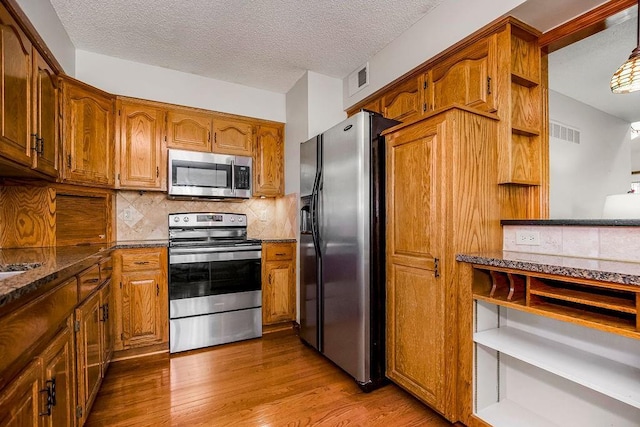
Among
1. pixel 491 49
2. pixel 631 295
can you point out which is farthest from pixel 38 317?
pixel 491 49

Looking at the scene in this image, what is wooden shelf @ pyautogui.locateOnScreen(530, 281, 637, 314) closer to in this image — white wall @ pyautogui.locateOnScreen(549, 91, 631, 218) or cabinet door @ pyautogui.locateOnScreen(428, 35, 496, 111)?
white wall @ pyautogui.locateOnScreen(549, 91, 631, 218)

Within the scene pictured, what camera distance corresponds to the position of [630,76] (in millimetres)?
1426

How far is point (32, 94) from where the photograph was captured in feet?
5.86

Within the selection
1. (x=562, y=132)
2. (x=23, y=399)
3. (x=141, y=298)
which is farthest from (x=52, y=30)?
(x=562, y=132)

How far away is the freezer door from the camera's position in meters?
2.08

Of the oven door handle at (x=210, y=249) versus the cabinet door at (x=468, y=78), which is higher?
the cabinet door at (x=468, y=78)

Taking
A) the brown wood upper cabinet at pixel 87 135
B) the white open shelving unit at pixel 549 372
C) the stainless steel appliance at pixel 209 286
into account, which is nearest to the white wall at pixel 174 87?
the brown wood upper cabinet at pixel 87 135

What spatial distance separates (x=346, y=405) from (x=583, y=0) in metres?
2.61

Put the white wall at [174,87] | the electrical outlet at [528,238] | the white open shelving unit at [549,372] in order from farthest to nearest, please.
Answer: the white wall at [174,87]
the electrical outlet at [528,238]
the white open shelving unit at [549,372]

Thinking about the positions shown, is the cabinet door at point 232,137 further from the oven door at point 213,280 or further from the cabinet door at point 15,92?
the cabinet door at point 15,92

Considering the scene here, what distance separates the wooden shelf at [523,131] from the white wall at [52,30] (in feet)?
9.59

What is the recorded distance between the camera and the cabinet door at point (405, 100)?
247cm

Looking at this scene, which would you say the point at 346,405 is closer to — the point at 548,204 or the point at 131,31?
the point at 548,204

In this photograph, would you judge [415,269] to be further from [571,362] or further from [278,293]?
[278,293]
